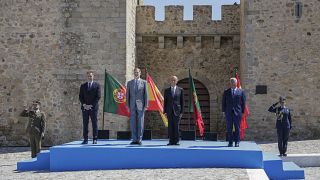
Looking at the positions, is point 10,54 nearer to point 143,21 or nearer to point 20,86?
point 20,86

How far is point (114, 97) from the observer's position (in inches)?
595

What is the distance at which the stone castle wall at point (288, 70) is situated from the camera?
18031 mm

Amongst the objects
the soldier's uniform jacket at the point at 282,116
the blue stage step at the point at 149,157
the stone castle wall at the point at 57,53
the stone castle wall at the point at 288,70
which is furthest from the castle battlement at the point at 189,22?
the blue stage step at the point at 149,157

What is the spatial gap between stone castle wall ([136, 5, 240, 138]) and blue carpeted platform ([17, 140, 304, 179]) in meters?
8.99

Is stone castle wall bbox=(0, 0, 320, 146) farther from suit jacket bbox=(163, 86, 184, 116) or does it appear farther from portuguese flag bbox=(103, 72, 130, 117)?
suit jacket bbox=(163, 86, 184, 116)

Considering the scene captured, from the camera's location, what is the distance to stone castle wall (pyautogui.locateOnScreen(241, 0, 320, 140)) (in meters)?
18.0

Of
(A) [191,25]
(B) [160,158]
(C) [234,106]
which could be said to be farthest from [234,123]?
(A) [191,25]

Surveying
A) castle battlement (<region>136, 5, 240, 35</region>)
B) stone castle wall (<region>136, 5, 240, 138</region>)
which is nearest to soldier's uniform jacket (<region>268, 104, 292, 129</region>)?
stone castle wall (<region>136, 5, 240, 138</region>)

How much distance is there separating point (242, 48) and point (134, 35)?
11.8 feet

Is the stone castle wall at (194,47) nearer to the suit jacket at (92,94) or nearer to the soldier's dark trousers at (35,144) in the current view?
the soldier's dark trousers at (35,144)

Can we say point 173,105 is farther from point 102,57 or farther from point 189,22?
point 189,22

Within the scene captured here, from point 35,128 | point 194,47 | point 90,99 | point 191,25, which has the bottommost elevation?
point 35,128

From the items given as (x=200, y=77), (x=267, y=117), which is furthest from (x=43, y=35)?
(x=267, y=117)

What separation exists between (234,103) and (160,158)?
5.73 feet
